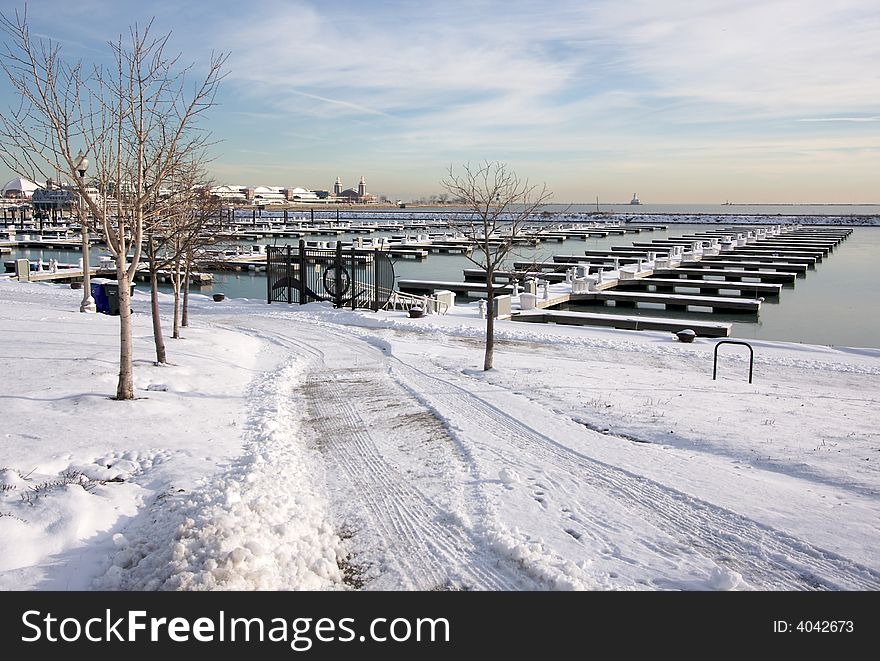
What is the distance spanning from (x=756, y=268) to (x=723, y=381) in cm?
4443

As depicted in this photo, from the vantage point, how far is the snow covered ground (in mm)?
5156

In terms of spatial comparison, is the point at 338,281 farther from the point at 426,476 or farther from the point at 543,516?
A: the point at 543,516

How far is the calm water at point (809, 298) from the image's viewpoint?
28562 millimetres

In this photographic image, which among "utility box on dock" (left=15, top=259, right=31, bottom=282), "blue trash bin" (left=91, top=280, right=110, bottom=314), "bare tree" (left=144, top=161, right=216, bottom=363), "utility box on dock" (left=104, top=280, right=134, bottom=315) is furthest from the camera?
"utility box on dock" (left=15, top=259, right=31, bottom=282)

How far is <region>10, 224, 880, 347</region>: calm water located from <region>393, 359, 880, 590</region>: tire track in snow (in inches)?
884

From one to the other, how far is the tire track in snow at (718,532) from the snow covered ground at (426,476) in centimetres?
3

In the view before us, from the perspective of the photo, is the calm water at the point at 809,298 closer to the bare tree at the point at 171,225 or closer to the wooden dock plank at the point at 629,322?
the wooden dock plank at the point at 629,322

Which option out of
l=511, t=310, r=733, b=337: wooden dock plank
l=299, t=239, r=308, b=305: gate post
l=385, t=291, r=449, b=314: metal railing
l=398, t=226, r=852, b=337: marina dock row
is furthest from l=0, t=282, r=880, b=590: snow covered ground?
l=385, t=291, r=449, b=314: metal railing

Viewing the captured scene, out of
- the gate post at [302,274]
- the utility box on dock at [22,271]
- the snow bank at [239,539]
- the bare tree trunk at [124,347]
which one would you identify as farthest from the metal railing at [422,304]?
the utility box on dock at [22,271]

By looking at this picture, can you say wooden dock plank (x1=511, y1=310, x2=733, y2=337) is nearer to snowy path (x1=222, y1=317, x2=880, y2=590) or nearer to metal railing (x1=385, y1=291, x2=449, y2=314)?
metal railing (x1=385, y1=291, x2=449, y2=314)

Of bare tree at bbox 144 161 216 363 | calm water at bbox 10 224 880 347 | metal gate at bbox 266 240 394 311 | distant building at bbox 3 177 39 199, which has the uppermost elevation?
distant building at bbox 3 177 39 199

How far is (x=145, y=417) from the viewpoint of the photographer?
876cm
